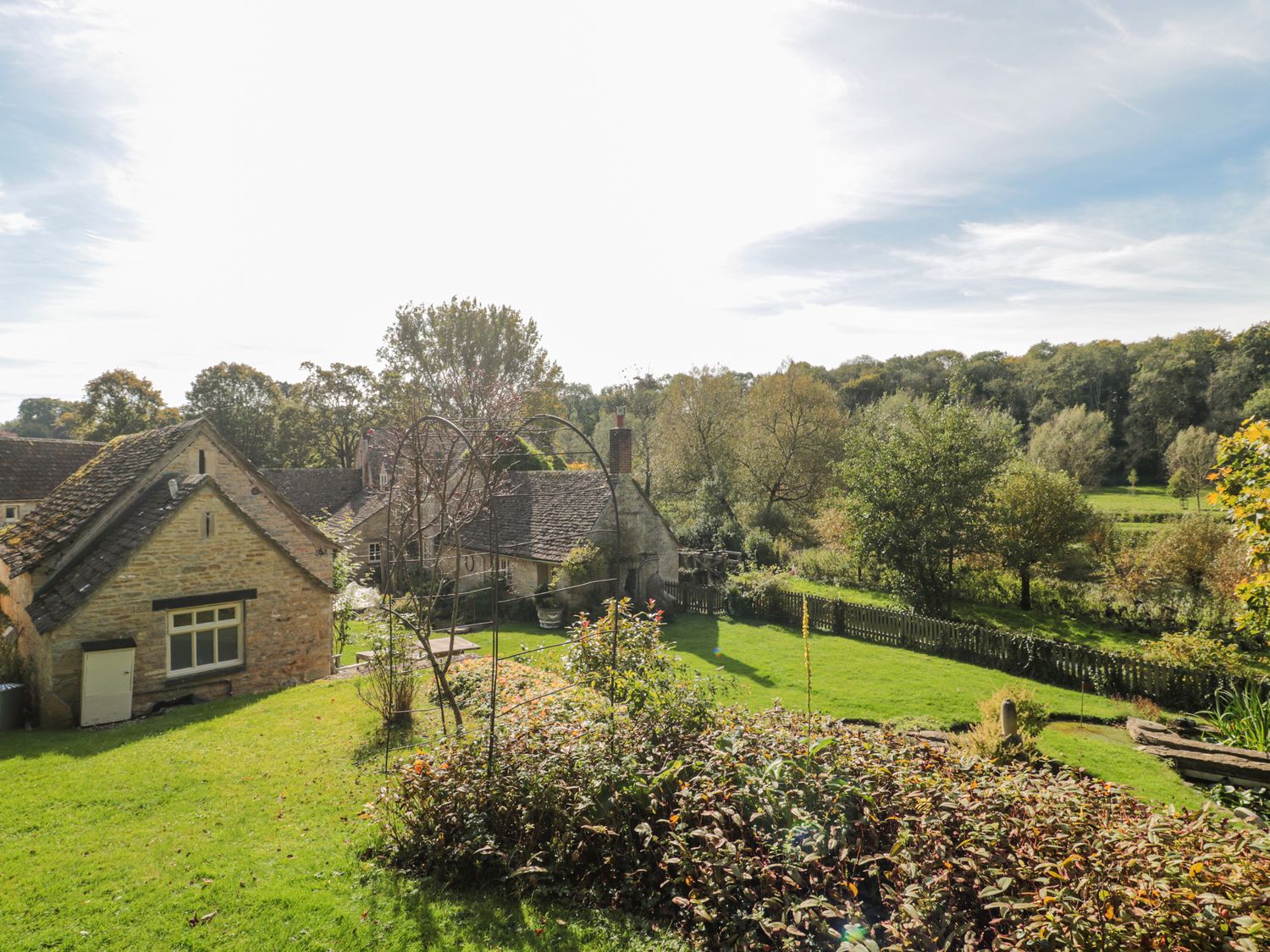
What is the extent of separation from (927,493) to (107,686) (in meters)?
22.3

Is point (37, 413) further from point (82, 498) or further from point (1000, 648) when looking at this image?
point (1000, 648)

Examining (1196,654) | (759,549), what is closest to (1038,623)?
(1196,654)

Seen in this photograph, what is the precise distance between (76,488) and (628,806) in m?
16.9

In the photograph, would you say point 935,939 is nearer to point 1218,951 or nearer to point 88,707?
point 1218,951

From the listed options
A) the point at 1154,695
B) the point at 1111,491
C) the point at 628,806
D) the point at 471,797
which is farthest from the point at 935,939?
the point at 1111,491

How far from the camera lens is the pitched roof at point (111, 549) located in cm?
1166

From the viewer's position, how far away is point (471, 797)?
6.54m

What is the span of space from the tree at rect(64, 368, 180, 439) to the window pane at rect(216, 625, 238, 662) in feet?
140

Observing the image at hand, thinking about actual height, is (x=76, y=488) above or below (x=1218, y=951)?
above

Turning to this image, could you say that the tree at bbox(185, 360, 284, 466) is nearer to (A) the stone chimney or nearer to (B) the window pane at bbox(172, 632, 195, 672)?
(A) the stone chimney

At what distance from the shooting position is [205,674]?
13.1 m

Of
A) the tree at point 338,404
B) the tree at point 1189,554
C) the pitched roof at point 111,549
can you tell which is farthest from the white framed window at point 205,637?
the tree at point 338,404

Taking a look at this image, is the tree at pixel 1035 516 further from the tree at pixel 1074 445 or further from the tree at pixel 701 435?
the tree at pixel 1074 445

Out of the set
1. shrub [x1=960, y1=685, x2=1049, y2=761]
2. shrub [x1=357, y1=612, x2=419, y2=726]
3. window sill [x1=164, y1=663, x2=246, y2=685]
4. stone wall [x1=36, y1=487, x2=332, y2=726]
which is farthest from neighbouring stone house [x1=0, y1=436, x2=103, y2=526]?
shrub [x1=960, y1=685, x2=1049, y2=761]
